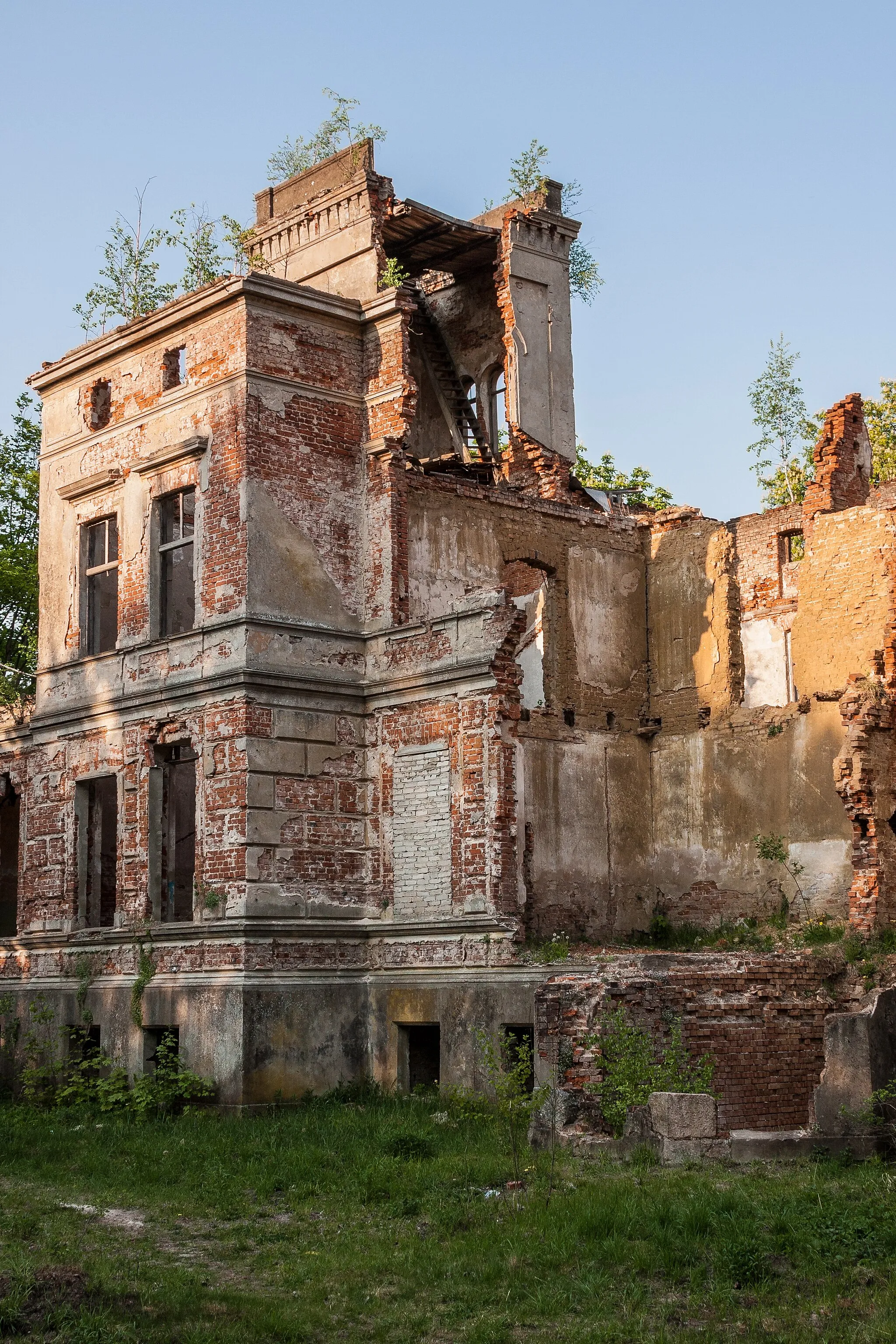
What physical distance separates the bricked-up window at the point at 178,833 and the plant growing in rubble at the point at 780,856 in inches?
273

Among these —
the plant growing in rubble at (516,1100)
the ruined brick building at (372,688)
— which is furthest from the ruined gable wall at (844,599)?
the plant growing in rubble at (516,1100)

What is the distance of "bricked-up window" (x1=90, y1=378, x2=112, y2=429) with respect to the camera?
21.8 meters

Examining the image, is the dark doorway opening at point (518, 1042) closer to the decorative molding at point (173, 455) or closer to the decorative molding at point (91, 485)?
the decorative molding at point (173, 455)

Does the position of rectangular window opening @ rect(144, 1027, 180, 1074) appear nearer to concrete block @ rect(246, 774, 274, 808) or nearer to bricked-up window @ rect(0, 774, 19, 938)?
concrete block @ rect(246, 774, 274, 808)

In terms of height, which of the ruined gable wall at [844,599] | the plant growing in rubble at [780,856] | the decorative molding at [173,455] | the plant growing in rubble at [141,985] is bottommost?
the plant growing in rubble at [141,985]

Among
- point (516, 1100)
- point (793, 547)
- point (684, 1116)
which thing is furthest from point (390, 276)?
point (793, 547)

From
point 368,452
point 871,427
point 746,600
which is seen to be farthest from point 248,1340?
point 871,427

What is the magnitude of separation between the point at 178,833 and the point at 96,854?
11.1 ft

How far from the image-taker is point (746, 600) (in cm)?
2895

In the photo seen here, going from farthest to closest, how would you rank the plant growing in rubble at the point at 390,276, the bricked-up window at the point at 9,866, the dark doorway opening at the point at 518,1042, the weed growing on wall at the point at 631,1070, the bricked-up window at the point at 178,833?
1. the bricked-up window at the point at 9,866
2. the plant growing in rubble at the point at 390,276
3. the bricked-up window at the point at 178,833
4. the dark doorway opening at the point at 518,1042
5. the weed growing on wall at the point at 631,1070

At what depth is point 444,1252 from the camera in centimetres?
977

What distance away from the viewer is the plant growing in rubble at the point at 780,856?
1905 centimetres

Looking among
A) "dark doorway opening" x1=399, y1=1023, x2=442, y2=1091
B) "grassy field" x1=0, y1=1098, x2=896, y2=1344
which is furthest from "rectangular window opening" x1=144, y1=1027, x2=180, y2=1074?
"grassy field" x1=0, y1=1098, x2=896, y2=1344

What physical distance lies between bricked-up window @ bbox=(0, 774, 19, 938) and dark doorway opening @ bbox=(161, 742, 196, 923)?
3.04m
